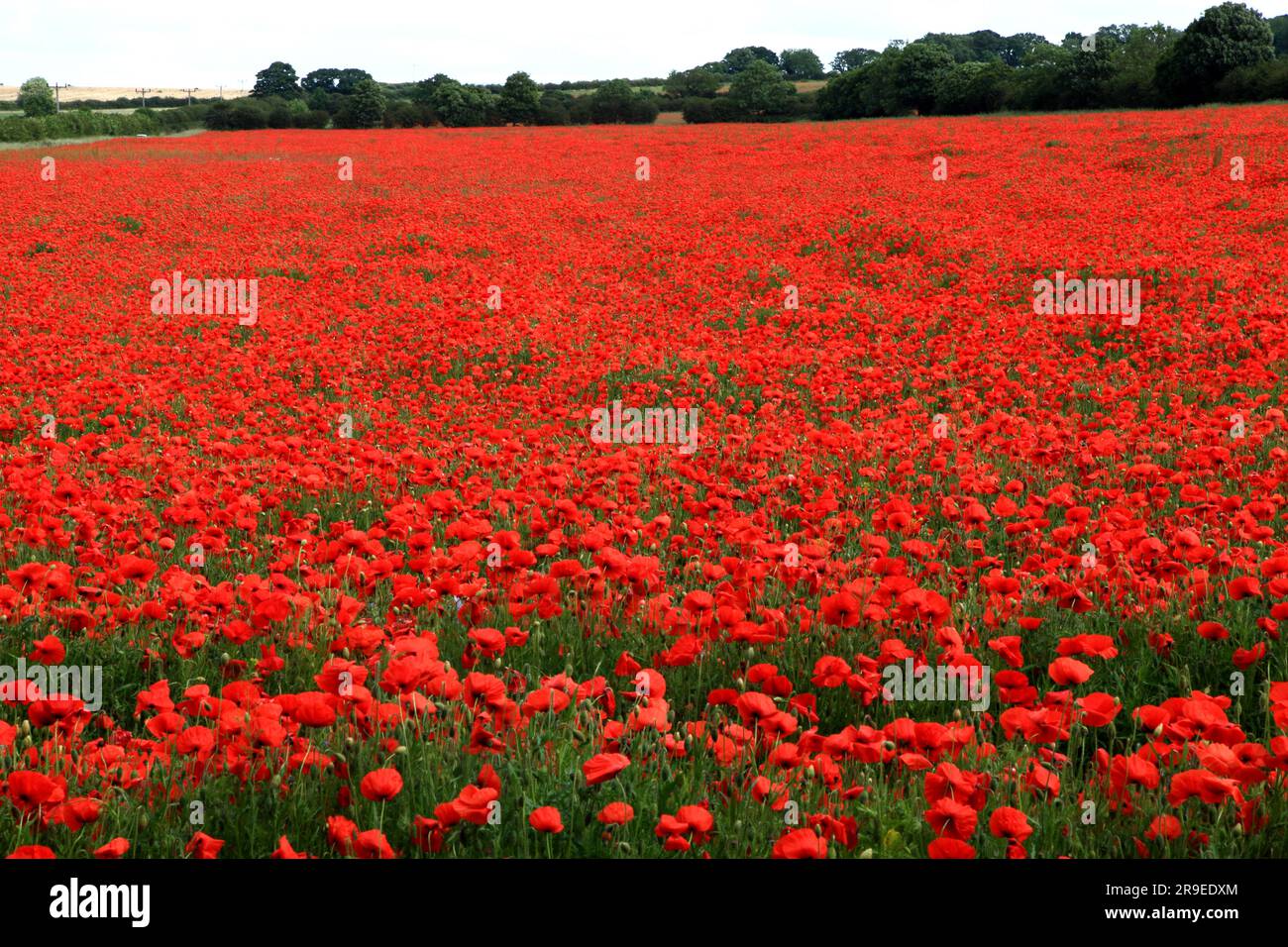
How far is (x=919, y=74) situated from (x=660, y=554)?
186ft

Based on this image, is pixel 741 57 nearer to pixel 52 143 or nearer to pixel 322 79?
pixel 322 79

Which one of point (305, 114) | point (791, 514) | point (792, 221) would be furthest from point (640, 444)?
point (305, 114)

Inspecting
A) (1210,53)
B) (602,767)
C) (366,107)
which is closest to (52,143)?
(366,107)

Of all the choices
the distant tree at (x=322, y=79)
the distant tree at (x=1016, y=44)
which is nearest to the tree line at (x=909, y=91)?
the distant tree at (x=1016, y=44)

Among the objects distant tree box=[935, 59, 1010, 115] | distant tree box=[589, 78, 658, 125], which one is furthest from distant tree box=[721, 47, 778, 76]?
distant tree box=[935, 59, 1010, 115]

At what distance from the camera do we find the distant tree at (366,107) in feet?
217

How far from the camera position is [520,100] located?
64438mm

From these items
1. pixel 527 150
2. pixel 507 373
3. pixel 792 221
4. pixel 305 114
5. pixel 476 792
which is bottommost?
pixel 476 792

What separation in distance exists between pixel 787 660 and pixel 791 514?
188 centimetres

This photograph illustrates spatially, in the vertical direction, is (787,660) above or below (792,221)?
below

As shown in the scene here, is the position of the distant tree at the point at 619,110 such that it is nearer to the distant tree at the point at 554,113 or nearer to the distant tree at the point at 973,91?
the distant tree at the point at 554,113

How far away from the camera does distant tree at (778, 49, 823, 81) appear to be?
353 feet
